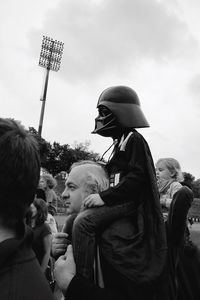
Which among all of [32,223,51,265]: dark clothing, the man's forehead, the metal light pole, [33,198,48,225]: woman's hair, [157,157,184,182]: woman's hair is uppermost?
the metal light pole

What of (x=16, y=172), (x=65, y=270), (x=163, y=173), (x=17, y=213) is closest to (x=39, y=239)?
(x=163, y=173)

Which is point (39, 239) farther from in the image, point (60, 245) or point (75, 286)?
point (75, 286)

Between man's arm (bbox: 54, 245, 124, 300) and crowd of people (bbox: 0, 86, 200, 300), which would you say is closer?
crowd of people (bbox: 0, 86, 200, 300)

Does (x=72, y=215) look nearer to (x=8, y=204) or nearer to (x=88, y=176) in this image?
(x=88, y=176)

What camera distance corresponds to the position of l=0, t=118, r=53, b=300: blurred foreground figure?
1396 mm

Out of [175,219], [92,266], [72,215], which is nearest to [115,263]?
[92,266]

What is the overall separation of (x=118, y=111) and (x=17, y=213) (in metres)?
1.28

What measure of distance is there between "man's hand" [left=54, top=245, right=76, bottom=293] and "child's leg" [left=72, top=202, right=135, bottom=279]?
43mm

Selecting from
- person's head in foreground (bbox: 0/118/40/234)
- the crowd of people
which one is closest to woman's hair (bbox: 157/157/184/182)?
the crowd of people

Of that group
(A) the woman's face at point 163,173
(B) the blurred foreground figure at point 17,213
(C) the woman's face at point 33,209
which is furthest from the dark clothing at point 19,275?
(A) the woman's face at point 163,173

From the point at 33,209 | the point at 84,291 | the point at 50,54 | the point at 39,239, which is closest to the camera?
the point at 84,291

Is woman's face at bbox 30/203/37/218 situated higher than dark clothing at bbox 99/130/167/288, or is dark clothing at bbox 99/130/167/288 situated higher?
dark clothing at bbox 99/130/167/288

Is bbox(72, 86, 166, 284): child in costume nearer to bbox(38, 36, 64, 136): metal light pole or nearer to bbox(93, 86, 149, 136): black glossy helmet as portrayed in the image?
bbox(93, 86, 149, 136): black glossy helmet

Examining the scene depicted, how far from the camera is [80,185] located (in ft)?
7.92
